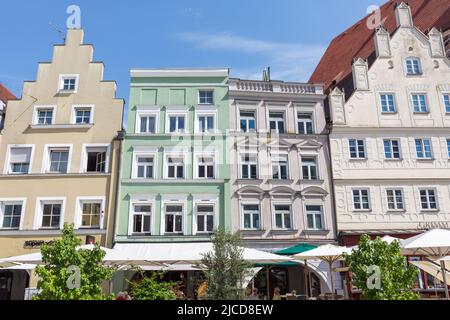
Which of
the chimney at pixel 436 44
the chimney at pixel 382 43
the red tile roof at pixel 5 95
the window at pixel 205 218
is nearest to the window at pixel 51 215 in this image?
the window at pixel 205 218

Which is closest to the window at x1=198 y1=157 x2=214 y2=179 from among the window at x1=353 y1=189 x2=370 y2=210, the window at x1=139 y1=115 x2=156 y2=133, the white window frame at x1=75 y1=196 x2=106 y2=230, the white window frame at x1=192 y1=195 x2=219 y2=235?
the white window frame at x1=192 y1=195 x2=219 y2=235

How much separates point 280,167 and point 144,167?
7644 mm

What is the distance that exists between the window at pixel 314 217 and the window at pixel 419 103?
8.51m

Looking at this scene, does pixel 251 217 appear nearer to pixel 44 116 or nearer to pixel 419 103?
pixel 419 103

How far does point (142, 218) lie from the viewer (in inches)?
852

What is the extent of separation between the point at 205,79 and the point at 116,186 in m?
8.29

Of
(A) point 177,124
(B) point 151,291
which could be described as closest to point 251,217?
(A) point 177,124

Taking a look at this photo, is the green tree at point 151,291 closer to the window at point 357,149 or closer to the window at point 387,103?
the window at point 357,149

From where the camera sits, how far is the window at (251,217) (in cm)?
2184

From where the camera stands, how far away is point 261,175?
22.7m

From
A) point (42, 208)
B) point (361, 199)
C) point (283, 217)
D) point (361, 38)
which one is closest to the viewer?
point (42, 208)

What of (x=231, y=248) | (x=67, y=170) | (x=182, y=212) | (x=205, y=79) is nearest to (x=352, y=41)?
(x=205, y=79)

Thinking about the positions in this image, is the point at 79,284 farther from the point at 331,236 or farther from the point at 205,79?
the point at 205,79
